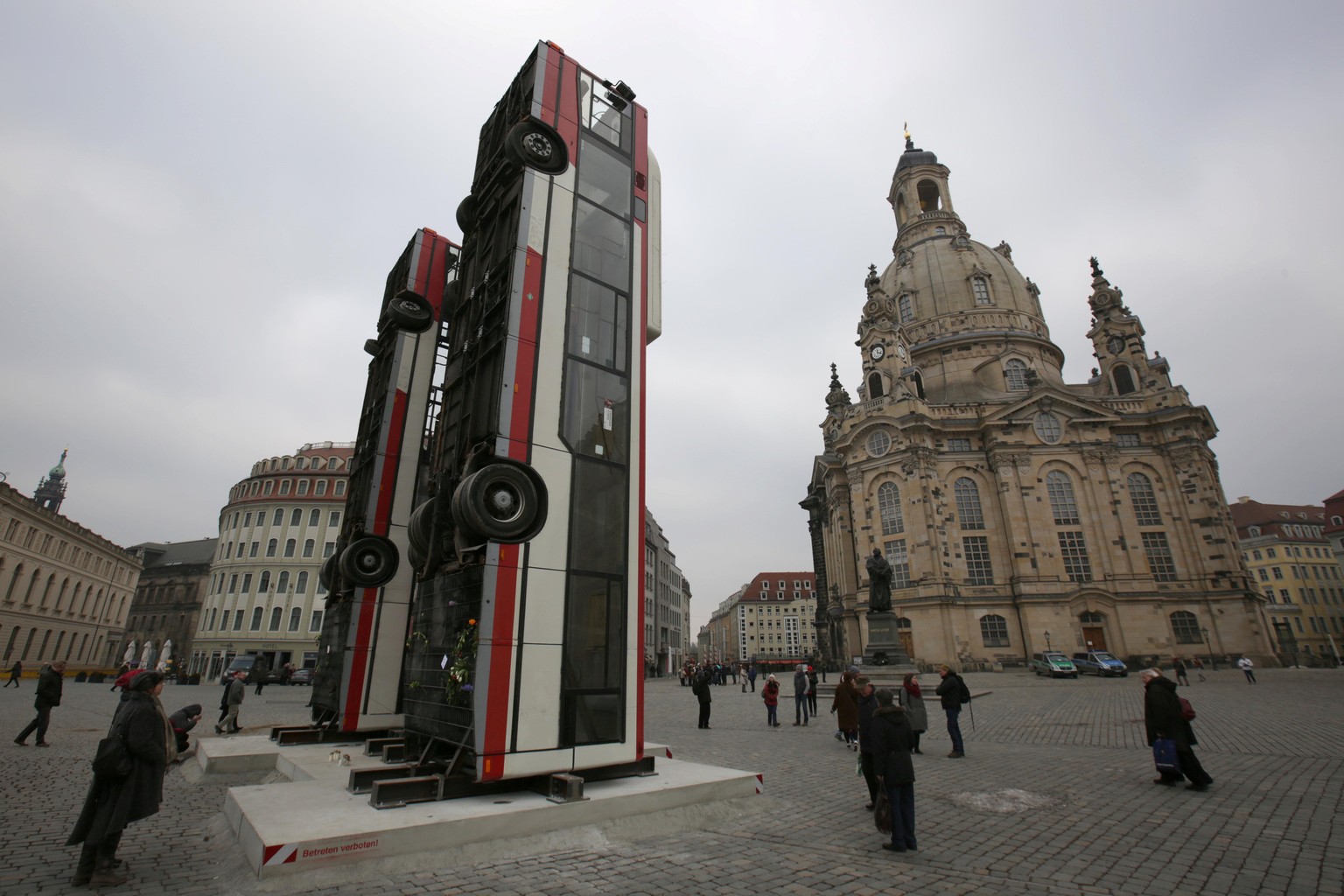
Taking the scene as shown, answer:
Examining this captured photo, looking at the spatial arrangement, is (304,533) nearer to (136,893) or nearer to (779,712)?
(779,712)

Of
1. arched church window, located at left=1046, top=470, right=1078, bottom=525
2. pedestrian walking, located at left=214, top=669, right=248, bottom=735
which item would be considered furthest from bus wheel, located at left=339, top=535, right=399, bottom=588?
arched church window, located at left=1046, top=470, right=1078, bottom=525

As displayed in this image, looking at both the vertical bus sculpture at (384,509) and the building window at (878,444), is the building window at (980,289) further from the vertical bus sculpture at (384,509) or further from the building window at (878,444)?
the vertical bus sculpture at (384,509)

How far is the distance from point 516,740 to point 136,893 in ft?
11.6

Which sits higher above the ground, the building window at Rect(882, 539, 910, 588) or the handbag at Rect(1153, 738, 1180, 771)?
the building window at Rect(882, 539, 910, 588)

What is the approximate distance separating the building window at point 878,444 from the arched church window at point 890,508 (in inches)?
107

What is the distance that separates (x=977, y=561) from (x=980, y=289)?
31.4 metres

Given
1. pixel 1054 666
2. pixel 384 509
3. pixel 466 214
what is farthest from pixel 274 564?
pixel 1054 666

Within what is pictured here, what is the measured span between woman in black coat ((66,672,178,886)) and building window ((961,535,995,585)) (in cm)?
4953

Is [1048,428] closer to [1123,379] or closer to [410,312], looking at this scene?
[1123,379]

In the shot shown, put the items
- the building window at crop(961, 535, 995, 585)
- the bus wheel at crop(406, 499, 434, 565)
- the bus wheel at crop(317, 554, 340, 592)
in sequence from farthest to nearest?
the building window at crop(961, 535, 995, 585) → the bus wheel at crop(317, 554, 340, 592) → the bus wheel at crop(406, 499, 434, 565)

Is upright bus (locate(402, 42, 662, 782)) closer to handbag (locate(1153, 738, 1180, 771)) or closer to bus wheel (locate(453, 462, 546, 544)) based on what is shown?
bus wheel (locate(453, 462, 546, 544))

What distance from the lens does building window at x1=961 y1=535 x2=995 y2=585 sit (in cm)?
4678

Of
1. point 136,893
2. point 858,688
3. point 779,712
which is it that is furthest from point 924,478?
point 136,893

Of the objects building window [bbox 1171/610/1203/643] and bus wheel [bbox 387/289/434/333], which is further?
building window [bbox 1171/610/1203/643]
